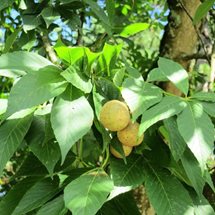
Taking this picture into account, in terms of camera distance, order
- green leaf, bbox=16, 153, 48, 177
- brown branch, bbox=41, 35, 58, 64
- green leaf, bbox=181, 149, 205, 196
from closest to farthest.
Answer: green leaf, bbox=181, 149, 205, 196, green leaf, bbox=16, 153, 48, 177, brown branch, bbox=41, 35, 58, 64

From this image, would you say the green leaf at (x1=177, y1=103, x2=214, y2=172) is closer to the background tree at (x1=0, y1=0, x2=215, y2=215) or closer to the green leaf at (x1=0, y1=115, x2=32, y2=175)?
the background tree at (x1=0, y1=0, x2=215, y2=215)

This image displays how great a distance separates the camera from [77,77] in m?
0.92

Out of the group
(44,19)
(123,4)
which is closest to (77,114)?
(44,19)

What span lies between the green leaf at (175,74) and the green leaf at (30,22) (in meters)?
0.52

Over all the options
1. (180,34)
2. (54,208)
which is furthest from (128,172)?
(180,34)

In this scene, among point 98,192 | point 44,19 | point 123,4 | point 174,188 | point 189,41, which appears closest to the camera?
point 98,192

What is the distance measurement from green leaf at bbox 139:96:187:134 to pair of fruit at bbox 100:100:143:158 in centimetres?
7

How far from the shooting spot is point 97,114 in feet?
3.07

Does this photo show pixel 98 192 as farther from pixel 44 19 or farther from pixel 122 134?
pixel 44 19

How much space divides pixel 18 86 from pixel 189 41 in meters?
1.10

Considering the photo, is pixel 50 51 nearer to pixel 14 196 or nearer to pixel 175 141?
pixel 14 196

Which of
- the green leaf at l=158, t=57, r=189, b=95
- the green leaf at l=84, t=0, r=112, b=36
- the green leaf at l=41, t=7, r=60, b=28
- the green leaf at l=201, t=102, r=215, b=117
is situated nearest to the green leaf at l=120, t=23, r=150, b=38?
the green leaf at l=84, t=0, r=112, b=36

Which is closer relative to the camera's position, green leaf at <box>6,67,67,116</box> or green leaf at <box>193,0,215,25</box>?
green leaf at <box>6,67,67,116</box>

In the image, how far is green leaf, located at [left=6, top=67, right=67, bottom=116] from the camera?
853 mm
